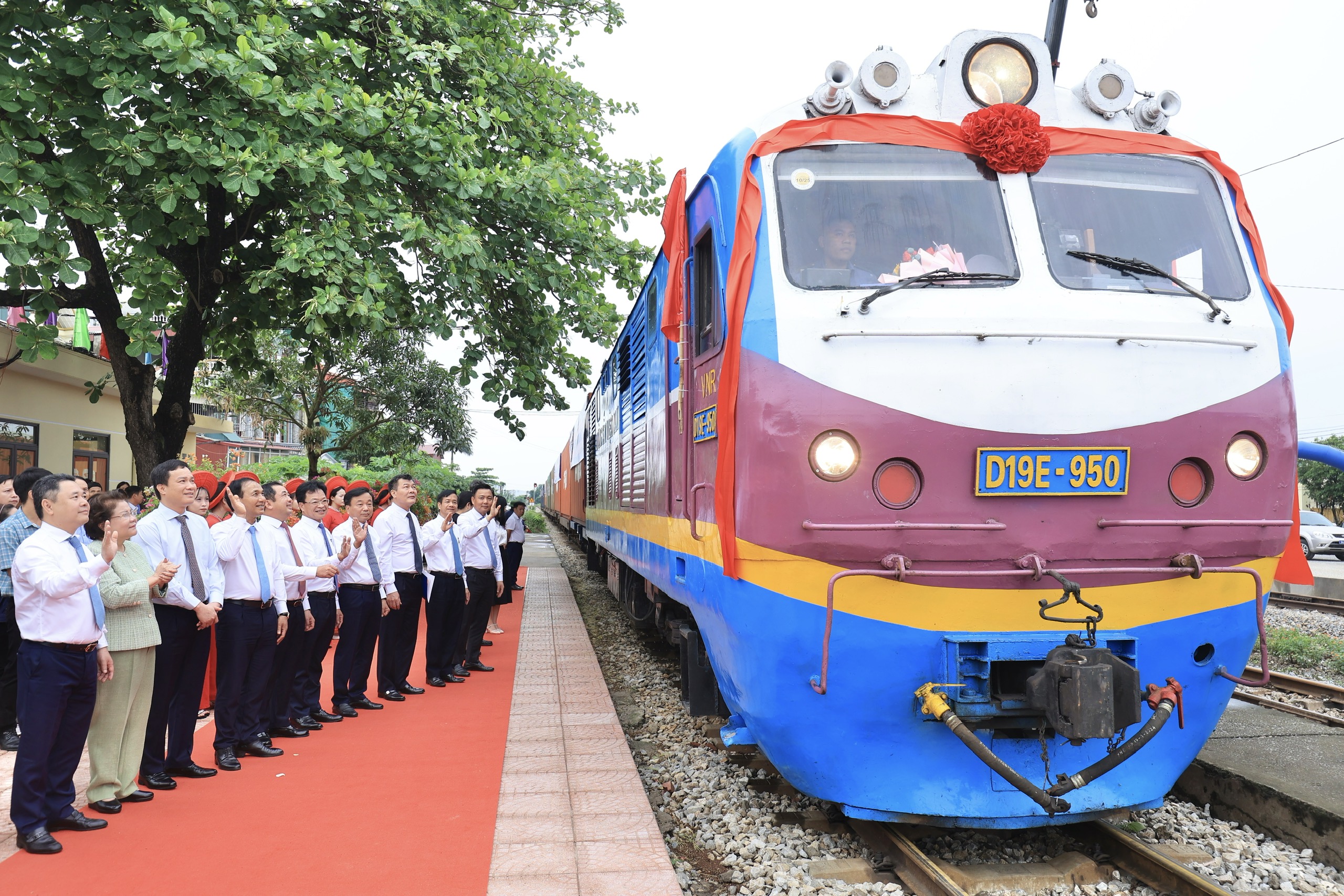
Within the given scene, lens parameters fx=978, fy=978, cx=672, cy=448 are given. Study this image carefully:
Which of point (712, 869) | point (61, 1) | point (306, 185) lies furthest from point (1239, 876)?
point (61, 1)

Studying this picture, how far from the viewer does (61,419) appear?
626 inches

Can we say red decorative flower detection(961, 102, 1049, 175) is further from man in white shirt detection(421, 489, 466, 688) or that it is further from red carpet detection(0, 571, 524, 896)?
man in white shirt detection(421, 489, 466, 688)

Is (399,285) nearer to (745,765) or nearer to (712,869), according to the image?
(745,765)

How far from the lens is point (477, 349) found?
10.3 m

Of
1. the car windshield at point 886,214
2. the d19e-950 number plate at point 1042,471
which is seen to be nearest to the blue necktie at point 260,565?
the car windshield at point 886,214

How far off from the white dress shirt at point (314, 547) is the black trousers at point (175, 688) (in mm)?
Answer: 1115

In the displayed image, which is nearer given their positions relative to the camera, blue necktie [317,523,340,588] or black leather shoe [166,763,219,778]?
black leather shoe [166,763,219,778]

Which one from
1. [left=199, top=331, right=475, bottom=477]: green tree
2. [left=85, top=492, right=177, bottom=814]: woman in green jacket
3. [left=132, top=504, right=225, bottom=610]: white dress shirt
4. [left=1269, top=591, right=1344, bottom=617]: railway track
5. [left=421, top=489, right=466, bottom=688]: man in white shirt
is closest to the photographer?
[left=85, top=492, right=177, bottom=814]: woman in green jacket

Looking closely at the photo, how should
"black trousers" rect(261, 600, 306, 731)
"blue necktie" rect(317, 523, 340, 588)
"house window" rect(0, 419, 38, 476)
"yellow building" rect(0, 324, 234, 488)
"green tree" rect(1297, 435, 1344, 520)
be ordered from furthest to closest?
"green tree" rect(1297, 435, 1344, 520), "yellow building" rect(0, 324, 234, 488), "house window" rect(0, 419, 38, 476), "blue necktie" rect(317, 523, 340, 588), "black trousers" rect(261, 600, 306, 731)

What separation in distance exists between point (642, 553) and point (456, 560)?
1950 mm

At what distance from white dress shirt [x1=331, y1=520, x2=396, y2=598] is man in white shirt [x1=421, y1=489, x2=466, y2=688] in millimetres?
721

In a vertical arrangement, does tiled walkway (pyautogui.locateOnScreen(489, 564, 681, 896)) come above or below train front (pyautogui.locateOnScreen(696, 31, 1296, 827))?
below

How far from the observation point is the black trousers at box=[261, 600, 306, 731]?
21.1ft

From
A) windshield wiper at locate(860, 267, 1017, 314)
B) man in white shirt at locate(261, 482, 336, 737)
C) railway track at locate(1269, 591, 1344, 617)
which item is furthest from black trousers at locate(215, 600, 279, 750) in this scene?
railway track at locate(1269, 591, 1344, 617)
